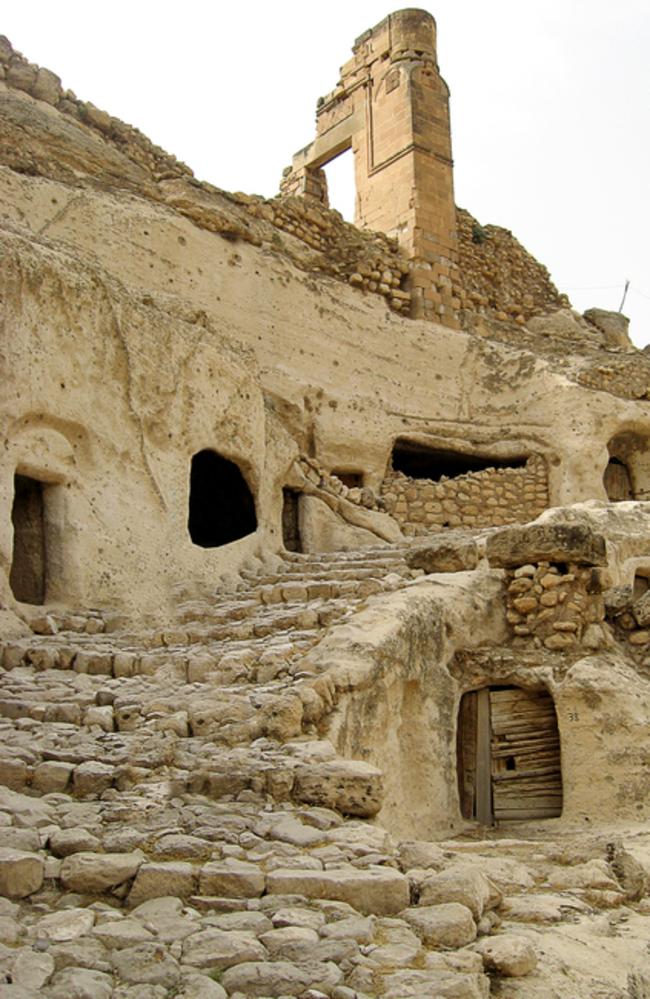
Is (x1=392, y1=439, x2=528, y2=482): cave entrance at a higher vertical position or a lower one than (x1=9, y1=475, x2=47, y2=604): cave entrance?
higher

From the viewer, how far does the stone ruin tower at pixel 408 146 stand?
15312 millimetres

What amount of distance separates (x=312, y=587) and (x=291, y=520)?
3.24m

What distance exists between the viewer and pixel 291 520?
10.8 metres

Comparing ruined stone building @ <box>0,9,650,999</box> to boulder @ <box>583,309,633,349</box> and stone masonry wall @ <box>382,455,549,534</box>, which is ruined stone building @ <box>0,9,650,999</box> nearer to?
stone masonry wall @ <box>382,455,549,534</box>

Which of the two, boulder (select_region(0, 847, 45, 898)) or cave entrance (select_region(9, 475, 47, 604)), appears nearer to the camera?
boulder (select_region(0, 847, 45, 898))

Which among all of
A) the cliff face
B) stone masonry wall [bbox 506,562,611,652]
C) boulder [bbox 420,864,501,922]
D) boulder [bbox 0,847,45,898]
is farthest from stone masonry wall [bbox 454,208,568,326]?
boulder [bbox 0,847,45,898]

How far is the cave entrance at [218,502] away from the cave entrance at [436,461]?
3.67 meters

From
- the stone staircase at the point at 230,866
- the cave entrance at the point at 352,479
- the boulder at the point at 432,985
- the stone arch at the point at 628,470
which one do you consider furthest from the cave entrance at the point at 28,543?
the stone arch at the point at 628,470

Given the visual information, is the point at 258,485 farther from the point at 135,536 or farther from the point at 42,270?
the point at 42,270

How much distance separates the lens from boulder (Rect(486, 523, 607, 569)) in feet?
23.1

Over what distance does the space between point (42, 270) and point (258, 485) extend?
308 cm

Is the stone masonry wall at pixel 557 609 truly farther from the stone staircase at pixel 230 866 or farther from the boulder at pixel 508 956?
the boulder at pixel 508 956

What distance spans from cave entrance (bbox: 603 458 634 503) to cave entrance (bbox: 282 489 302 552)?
19.2ft

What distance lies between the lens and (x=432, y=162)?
626 inches
